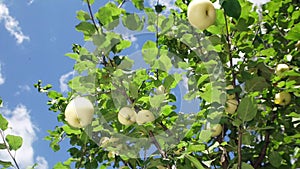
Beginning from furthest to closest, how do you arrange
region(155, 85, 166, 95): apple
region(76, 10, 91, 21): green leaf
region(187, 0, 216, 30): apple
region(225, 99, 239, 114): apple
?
1. region(155, 85, 166, 95): apple
2. region(225, 99, 239, 114): apple
3. region(76, 10, 91, 21): green leaf
4. region(187, 0, 216, 30): apple

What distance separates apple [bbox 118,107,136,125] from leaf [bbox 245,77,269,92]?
19.8 inches

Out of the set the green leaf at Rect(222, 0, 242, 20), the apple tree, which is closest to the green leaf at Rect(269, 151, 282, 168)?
the apple tree

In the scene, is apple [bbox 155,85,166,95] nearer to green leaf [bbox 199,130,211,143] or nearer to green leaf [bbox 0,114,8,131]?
green leaf [bbox 199,130,211,143]

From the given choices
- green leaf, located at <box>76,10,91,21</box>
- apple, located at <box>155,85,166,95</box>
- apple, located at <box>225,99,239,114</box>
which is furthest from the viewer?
apple, located at <box>155,85,166,95</box>

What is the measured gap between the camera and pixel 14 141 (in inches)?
62.6

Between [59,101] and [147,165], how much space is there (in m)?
0.58

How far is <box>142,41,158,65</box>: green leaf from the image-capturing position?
5.60 ft

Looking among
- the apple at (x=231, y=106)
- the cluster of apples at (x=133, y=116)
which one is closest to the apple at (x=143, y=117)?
the cluster of apples at (x=133, y=116)

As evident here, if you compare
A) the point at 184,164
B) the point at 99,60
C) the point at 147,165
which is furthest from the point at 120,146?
the point at 99,60

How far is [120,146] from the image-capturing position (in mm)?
1843

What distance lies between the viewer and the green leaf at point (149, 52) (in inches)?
67.1

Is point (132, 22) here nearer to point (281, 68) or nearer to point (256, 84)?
point (256, 84)

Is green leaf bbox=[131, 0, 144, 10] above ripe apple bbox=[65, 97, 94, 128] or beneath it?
above

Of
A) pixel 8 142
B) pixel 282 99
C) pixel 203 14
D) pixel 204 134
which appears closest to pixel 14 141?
pixel 8 142
